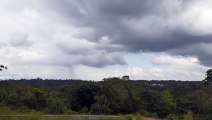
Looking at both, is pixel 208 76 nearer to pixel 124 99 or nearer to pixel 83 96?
pixel 124 99

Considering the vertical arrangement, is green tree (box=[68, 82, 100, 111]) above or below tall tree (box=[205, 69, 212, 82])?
below

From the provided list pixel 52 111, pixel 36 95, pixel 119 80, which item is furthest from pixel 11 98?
pixel 119 80

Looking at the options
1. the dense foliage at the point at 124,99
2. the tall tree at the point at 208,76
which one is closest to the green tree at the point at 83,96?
the dense foliage at the point at 124,99

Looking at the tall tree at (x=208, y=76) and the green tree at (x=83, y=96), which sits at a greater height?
the tall tree at (x=208, y=76)

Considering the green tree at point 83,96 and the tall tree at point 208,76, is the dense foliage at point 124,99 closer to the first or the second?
the green tree at point 83,96

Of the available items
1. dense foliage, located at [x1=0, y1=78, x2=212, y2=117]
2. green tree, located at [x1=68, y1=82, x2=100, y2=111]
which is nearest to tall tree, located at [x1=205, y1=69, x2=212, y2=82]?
dense foliage, located at [x1=0, y1=78, x2=212, y2=117]

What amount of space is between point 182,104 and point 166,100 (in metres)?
2.76

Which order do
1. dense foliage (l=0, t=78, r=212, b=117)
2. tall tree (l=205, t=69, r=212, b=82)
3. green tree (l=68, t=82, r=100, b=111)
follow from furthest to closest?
tall tree (l=205, t=69, r=212, b=82) < green tree (l=68, t=82, r=100, b=111) < dense foliage (l=0, t=78, r=212, b=117)

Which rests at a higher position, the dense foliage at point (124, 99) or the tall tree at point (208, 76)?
the tall tree at point (208, 76)

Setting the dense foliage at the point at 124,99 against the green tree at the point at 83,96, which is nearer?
the dense foliage at the point at 124,99

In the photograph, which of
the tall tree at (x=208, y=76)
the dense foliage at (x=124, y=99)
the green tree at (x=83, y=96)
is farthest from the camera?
the tall tree at (x=208, y=76)

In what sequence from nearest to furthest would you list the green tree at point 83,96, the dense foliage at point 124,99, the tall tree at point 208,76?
the dense foliage at point 124,99
the green tree at point 83,96
the tall tree at point 208,76

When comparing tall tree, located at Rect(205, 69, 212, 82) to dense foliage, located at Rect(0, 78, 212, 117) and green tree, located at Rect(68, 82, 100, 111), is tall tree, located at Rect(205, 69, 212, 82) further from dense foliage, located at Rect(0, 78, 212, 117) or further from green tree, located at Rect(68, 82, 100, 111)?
green tree, located at Rect(68, 82, 100, 111)

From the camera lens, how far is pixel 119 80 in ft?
160
